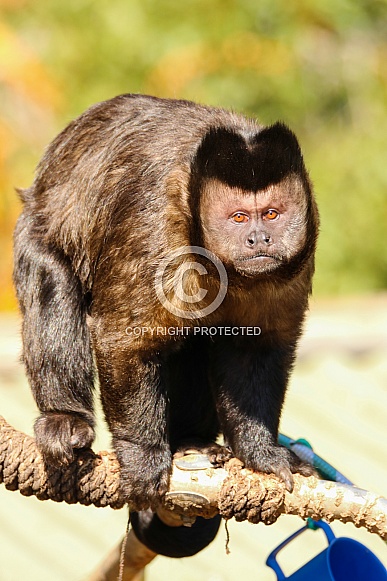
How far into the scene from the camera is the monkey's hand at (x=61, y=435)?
4.40 m

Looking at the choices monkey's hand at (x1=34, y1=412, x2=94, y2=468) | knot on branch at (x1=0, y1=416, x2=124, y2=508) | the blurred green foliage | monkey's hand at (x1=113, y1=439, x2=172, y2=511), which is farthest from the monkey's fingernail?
the blurred green foliage

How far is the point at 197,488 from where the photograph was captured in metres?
4.26

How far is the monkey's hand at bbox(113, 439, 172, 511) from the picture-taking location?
14.7 feet

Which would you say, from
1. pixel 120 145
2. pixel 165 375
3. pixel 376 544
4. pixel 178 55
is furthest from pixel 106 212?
pixel 178 55

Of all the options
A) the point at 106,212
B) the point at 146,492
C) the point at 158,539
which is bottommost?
the point at 158,539

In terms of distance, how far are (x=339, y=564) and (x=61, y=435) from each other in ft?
4.80

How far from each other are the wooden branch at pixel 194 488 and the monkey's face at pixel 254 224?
100 centimetres

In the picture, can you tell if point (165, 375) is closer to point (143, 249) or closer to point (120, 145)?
point (143, 249)

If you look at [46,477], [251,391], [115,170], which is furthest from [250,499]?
[115,170]

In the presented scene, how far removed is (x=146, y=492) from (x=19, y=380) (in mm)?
5030

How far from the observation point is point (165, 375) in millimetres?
4812

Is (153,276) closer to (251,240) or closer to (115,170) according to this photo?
(251,240)

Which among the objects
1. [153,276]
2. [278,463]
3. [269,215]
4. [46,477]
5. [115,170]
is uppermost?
[115,170]

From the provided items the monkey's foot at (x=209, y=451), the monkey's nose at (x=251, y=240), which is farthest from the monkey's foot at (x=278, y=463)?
the monkey's nose at (x=251, y=240)
